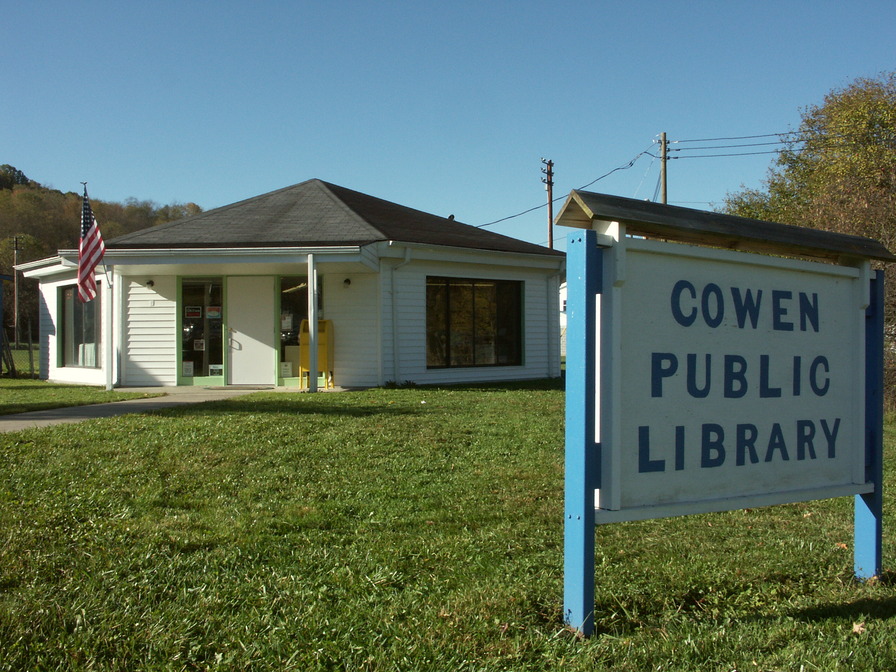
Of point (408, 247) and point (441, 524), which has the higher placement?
point (408, 247)

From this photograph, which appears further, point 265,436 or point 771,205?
point 771,205

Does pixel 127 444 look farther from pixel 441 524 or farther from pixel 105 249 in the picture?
pixel 105 249

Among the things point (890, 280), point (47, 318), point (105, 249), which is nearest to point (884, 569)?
point (890, 280)

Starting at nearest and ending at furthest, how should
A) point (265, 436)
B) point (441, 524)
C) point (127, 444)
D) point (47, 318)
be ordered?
point (441, 524)
point (127, 444)
point (265, 436)
point (47, 318)

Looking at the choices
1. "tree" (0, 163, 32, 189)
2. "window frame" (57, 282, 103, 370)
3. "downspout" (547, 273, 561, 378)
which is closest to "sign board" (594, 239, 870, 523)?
"downspout" (547, 273, 561, 378)

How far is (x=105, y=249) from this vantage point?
14680 mm

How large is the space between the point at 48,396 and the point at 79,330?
16.0 ft

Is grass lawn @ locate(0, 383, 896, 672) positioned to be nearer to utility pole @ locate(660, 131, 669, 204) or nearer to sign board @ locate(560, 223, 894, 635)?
sign board @ locate(560, 223, 894, 635)

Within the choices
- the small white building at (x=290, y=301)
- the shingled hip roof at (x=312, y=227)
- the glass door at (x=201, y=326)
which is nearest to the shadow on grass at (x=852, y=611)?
the small white building at (x=290, y=301)

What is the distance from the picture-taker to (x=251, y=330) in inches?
615

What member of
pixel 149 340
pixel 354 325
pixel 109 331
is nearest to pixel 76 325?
pixel 109 331

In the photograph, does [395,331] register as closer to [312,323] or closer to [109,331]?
[312,323]

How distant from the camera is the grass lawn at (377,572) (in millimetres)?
3102

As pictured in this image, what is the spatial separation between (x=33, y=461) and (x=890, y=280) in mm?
12624
